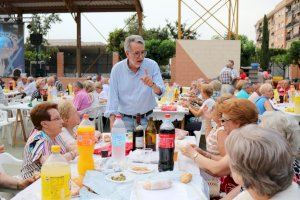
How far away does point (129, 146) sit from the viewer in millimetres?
3242

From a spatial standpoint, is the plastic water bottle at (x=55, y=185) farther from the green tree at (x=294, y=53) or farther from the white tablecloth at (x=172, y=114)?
the green tree at (x=294, y=53)

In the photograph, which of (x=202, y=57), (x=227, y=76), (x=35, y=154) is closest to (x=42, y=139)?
(x=35, y=154)

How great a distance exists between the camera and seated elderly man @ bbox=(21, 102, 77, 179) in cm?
270

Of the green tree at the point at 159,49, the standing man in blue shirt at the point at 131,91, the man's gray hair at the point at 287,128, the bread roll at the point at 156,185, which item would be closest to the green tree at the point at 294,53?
the green tree at the point at 159,49

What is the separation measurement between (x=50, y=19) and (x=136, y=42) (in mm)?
33091

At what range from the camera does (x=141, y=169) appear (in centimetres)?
255

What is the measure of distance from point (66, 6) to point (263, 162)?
18461 millimetres

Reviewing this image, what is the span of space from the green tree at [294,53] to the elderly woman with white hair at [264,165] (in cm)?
3462

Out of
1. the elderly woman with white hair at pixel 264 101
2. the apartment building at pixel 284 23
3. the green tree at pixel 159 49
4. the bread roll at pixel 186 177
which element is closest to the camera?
the bread roll at pixel 186 177

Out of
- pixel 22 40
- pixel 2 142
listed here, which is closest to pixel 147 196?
pixel 2 142

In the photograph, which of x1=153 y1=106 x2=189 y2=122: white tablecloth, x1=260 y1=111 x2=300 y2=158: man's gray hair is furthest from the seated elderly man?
x1=153 y1=106 x2=189 y2=122: white tablecloth

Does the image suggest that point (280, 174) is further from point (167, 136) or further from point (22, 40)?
point (22, 40)

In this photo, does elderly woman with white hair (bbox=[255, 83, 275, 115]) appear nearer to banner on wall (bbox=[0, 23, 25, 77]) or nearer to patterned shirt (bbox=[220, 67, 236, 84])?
patterned shirt (bbox=[220, 67, 236, 84])

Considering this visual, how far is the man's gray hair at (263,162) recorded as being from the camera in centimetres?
154
